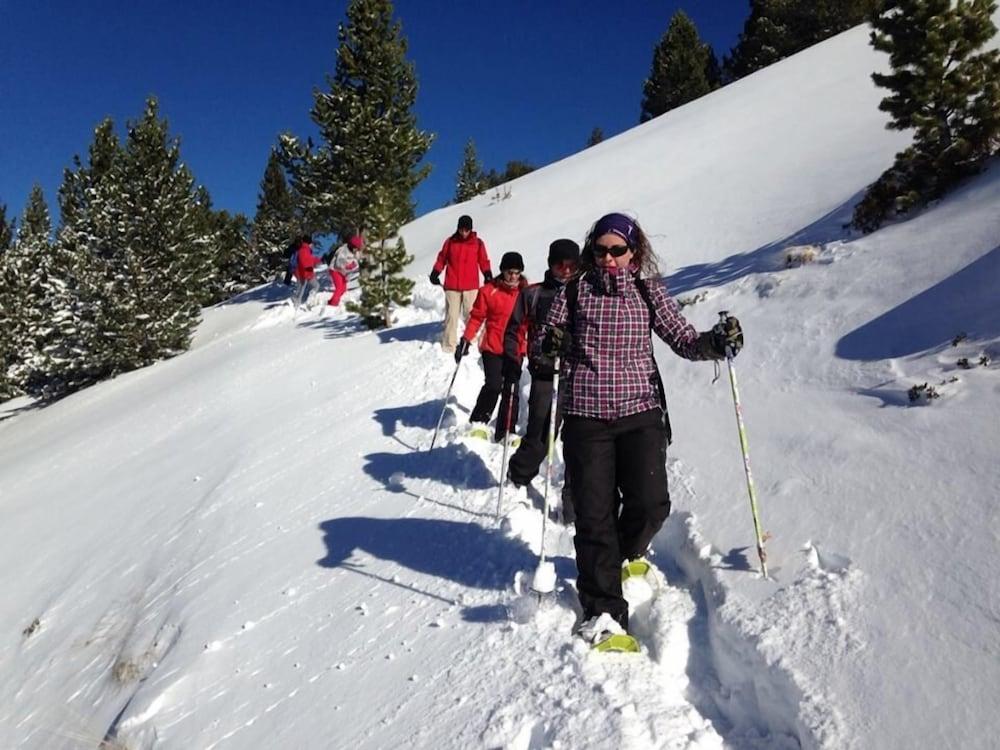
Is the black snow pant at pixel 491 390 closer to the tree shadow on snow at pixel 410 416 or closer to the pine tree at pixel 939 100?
the tree shadow on snow at pixel 410 416

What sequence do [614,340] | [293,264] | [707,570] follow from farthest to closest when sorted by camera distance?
[293,264], [707,570], [614,340]

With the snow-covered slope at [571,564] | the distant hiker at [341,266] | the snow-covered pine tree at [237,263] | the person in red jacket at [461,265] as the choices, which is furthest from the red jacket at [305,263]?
the snow-covered pine tree at [237,263]

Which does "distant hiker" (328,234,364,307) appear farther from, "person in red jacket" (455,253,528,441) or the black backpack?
the black backpack

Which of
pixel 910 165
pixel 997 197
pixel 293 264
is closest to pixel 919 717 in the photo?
pixel 997 197

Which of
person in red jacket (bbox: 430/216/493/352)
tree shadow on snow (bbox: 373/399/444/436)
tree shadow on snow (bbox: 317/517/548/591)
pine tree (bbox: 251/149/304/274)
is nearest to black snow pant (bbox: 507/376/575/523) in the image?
tree shadow on snow (bbox: 317/517/548/591)

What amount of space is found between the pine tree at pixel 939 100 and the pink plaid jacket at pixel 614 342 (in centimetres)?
577

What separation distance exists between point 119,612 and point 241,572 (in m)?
1.38

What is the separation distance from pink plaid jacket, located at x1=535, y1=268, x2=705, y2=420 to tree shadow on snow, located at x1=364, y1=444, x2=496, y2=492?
9.10ft

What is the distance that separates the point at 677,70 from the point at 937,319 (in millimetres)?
46355

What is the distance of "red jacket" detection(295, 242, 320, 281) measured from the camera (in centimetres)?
1905

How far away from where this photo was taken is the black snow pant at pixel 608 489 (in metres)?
3.29

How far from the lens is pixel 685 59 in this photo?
151 ft

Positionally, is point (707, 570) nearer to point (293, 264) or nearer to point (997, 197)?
point (997, 197)

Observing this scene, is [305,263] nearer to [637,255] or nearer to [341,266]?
[341,266]
